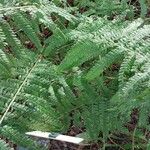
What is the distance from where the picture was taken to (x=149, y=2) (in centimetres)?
247

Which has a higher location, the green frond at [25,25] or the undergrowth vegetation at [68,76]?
the green frond at [25,25]

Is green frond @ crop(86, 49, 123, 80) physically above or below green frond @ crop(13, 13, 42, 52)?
below

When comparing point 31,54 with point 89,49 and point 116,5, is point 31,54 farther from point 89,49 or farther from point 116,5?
point 116,5

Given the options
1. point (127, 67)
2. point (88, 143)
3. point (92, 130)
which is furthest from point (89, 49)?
point (88, 143)

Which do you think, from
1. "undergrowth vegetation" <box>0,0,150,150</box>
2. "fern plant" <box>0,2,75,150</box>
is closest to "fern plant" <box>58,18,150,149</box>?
"undergrowth vegetation" <box>0,0,150,150</box>

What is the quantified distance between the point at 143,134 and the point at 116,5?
2.21 ft

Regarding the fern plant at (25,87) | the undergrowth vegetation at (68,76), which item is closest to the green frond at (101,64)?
the undergrowth vegetation at (68,76)

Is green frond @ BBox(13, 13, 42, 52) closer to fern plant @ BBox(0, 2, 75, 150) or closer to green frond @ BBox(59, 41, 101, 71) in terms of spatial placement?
fern plant @ BBox(0, 2, 75, 150)

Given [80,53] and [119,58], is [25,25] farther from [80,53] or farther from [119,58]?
[119,58]

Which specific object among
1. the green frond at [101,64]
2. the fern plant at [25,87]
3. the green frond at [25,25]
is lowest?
the fern plant at [25,87]

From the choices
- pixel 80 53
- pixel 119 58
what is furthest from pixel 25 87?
pixel 119 58

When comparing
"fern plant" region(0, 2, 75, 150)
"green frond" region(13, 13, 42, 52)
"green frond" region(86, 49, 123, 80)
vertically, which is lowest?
"fern plant" region(0, 2, 75, 150)

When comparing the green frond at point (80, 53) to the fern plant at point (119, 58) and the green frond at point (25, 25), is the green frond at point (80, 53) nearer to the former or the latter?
the fern plant at point (119, 58)

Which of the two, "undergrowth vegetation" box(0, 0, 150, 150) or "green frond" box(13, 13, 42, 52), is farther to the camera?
"green frond" box(13, 13, 42, 52)
